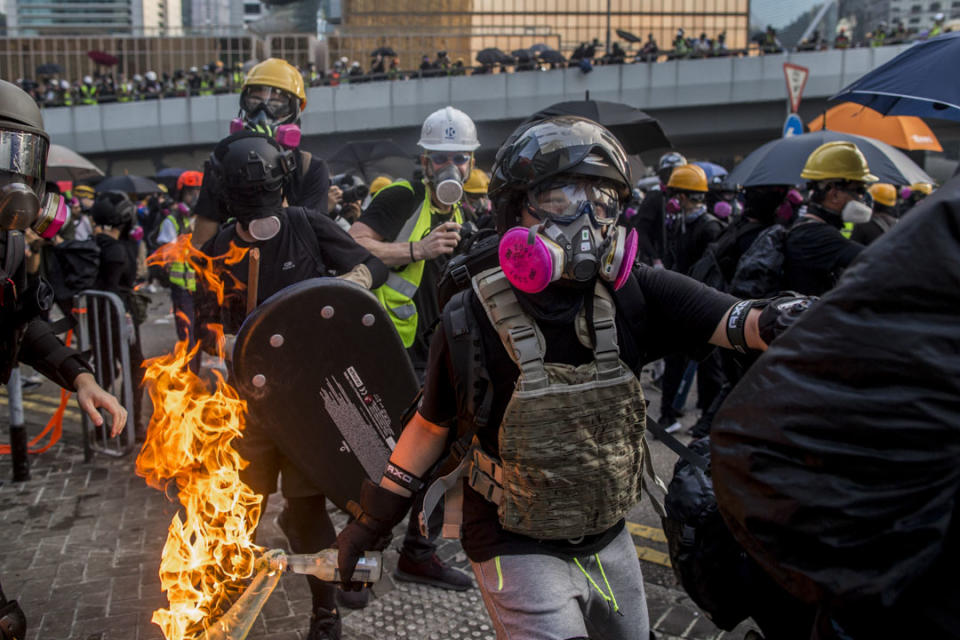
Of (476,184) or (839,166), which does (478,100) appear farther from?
(839,166)

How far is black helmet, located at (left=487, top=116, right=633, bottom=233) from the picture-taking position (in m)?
2.26

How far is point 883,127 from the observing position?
991 centimetres

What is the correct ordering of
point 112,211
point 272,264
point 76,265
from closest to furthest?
point 272,264, point 76,265, point 112,211

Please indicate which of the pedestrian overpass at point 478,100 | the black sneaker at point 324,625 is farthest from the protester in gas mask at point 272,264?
the pedestrian overpass at point 478,100

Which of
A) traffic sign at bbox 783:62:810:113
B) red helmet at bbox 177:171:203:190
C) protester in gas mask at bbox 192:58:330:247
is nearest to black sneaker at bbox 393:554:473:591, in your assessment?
protester in gas mask at bbox 192:58:330:247

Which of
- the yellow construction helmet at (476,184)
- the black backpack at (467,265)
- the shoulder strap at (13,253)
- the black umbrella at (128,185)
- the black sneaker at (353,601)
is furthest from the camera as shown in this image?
the black umbrella at (128,185)

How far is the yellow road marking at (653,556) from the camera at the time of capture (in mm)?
4414

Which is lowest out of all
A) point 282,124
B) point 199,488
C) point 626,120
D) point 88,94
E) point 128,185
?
point 199,488

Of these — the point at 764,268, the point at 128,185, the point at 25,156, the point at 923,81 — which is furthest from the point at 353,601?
the point at 128,185

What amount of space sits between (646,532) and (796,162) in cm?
323

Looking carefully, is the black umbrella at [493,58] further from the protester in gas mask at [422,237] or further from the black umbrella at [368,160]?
the protester in gas mask at [422,237]

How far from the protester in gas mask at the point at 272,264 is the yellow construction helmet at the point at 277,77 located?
5.09ft

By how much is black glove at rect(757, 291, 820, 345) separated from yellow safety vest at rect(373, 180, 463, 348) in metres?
2.42

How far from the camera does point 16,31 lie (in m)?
52.3
